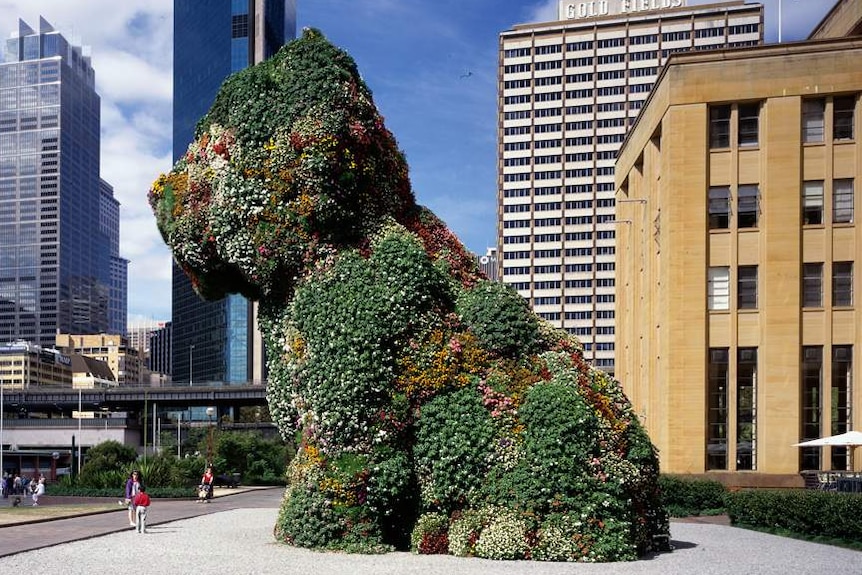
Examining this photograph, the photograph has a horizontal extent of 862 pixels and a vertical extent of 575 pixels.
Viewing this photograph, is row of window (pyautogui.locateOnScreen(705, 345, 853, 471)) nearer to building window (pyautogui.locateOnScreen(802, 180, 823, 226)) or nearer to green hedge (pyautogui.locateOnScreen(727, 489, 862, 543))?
building window (pyautogui.locateOnScreen(802, 180, 823, 226))

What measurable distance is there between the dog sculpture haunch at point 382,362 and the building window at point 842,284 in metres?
19.5

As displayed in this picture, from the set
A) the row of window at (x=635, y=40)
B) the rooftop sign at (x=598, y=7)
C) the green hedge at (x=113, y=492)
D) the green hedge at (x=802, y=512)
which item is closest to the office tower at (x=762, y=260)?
the green hedge at (x=802, y=512)

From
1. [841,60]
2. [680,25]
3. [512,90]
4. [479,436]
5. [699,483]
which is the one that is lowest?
[699,483]

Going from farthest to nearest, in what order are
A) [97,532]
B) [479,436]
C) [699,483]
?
[699,483] < [97,532] < [479,436]

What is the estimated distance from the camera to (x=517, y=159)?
116 metres

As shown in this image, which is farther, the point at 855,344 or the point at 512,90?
the point at 512,90

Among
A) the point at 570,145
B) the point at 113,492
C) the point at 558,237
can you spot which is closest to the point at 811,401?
the point at 113,492

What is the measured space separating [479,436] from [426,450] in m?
1.02

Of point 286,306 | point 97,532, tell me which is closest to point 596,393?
point 286,306

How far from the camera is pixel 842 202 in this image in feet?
104

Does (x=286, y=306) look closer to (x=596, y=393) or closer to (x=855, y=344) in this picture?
(x=596, y=393)

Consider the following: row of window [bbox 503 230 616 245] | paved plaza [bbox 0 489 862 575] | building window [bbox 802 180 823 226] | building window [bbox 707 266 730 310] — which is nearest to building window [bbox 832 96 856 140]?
building window [bbox 802 180 823 226]

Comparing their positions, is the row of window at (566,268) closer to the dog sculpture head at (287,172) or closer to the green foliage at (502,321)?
the dog sculpture head at (287,172)

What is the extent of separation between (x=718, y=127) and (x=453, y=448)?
2317cm
